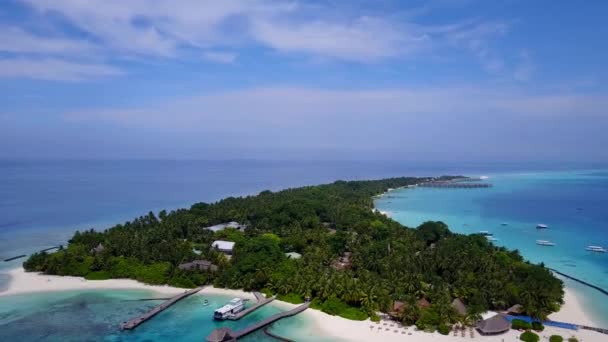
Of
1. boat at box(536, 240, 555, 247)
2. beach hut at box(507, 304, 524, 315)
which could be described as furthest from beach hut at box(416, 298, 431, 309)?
boat at box(536, 240, 555, 247)

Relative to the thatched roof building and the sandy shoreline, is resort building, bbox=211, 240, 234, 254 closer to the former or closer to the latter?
the sandy shoreline

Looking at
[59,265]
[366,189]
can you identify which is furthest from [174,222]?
[366,189]

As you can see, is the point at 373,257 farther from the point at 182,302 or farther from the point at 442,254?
the point at 182,302

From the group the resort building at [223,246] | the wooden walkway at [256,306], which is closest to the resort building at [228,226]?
the resort building at [223,246]

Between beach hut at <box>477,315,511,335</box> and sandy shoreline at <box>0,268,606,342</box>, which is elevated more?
beach hut at <box>477,315,511,335</box>

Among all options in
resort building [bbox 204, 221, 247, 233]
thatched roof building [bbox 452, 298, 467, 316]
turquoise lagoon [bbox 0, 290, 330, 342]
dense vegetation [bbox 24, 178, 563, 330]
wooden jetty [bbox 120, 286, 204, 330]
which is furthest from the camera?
resort building [bbox 204, 221, 247, 233]
